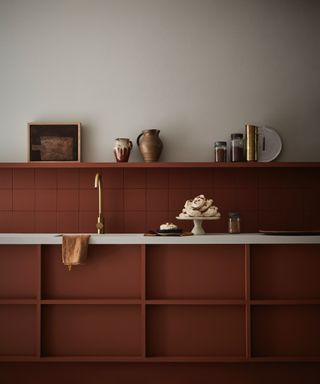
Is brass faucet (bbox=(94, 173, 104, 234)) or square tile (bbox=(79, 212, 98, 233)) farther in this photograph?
square tile (bbox=(79, 212, 98, 233))

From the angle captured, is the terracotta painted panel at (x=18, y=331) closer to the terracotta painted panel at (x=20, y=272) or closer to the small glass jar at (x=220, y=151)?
the terracotta painted panel at (x=20, y=272)

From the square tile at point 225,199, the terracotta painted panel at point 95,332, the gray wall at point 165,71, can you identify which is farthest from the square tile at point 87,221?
the square tile at point 225,199

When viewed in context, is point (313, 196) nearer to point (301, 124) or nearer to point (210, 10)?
point (301, 124)

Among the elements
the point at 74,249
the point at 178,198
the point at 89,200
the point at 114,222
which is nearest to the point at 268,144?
the point at 178,198

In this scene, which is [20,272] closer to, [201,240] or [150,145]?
[201,240]

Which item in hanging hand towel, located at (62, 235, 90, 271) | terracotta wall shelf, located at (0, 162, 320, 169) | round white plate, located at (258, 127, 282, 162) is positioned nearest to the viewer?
hanging hand towel, located at (62, 235, 90, 271)

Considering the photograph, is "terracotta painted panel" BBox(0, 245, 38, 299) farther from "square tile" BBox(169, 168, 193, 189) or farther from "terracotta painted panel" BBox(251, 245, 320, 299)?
"terracotta painted panel" BBox(251, 245, 320, 299)

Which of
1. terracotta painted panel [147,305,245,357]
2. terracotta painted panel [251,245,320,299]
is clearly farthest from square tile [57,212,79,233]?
terracotta painted panel [251,245,320,299]

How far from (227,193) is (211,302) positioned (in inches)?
41.5

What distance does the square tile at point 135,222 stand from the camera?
12.7 ft

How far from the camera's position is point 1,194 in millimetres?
3891

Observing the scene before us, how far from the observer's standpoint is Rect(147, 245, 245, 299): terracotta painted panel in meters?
3.17

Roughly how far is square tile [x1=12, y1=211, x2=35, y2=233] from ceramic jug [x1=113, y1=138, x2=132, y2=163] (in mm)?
871

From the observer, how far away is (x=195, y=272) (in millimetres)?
3178
